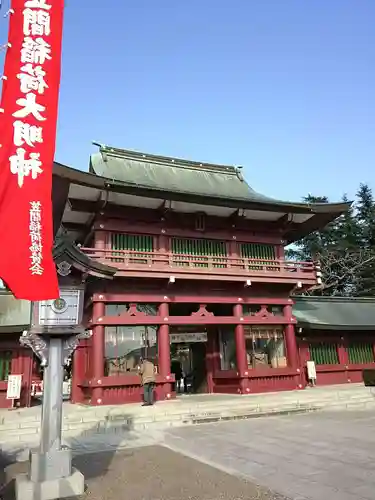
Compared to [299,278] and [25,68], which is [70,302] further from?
[299,278]

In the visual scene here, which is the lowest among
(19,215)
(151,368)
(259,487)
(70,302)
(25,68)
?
(259,487)

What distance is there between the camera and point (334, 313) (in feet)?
75.2

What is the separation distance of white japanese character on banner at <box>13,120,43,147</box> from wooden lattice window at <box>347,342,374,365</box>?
20.1 meters

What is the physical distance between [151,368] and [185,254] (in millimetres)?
5471

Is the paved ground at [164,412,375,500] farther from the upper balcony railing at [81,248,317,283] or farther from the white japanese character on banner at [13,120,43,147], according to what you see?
the upper balcony railing at [81,248,317,283]

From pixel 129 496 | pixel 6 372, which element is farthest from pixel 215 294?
pixel 129 496

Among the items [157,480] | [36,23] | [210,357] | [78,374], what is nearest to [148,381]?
[78,374]

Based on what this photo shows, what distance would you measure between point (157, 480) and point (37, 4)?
7233 mm

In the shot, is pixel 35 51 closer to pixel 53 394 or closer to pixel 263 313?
pixel 53 394

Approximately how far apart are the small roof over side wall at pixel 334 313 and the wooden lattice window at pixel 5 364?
12815 millimetres

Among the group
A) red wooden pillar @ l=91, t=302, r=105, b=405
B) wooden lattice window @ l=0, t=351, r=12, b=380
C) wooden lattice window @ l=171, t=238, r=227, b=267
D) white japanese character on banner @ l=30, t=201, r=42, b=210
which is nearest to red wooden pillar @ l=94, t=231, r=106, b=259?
red wooden pillar @ l=91, t=302, r=105, b=405

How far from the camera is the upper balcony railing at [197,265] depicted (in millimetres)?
16422

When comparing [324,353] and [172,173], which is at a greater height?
[172,173]

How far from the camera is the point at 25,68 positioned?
5.84 m
